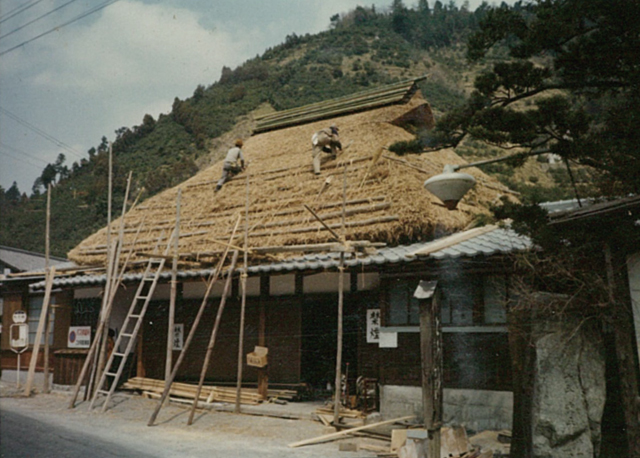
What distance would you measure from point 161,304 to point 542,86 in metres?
10.1

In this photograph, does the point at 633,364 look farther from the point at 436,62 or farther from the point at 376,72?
the point at 436,62

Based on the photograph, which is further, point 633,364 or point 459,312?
point 459,312

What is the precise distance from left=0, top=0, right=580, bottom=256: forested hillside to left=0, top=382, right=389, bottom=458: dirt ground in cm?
1566

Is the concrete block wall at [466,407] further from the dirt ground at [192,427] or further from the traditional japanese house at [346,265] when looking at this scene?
the dirt ground at [192,427]

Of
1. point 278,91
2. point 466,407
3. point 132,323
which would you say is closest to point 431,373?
point 466,407

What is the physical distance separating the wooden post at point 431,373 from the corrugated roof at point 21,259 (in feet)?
56.3

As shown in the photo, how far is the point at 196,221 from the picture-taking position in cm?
1291

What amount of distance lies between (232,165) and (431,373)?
10.2 metres

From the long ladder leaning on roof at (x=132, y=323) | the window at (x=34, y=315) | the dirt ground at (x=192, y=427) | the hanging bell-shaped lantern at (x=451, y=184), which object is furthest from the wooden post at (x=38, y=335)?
the hanging bell-shaped lantern at (x=451, y=184)

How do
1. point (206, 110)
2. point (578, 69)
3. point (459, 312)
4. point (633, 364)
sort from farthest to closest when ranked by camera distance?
point (206, 110) < point (459, 312) < point (578, 69) < point (633, 364)

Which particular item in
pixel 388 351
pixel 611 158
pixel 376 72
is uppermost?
pixel 376 72

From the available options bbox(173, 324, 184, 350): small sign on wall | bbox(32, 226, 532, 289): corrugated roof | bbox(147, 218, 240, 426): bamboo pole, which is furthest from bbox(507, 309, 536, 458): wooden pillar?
bbox(173, 324, 184, 350): small sign on wall

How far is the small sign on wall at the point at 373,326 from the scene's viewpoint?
9789mm

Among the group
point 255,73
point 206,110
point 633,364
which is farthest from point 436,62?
point 633,364
